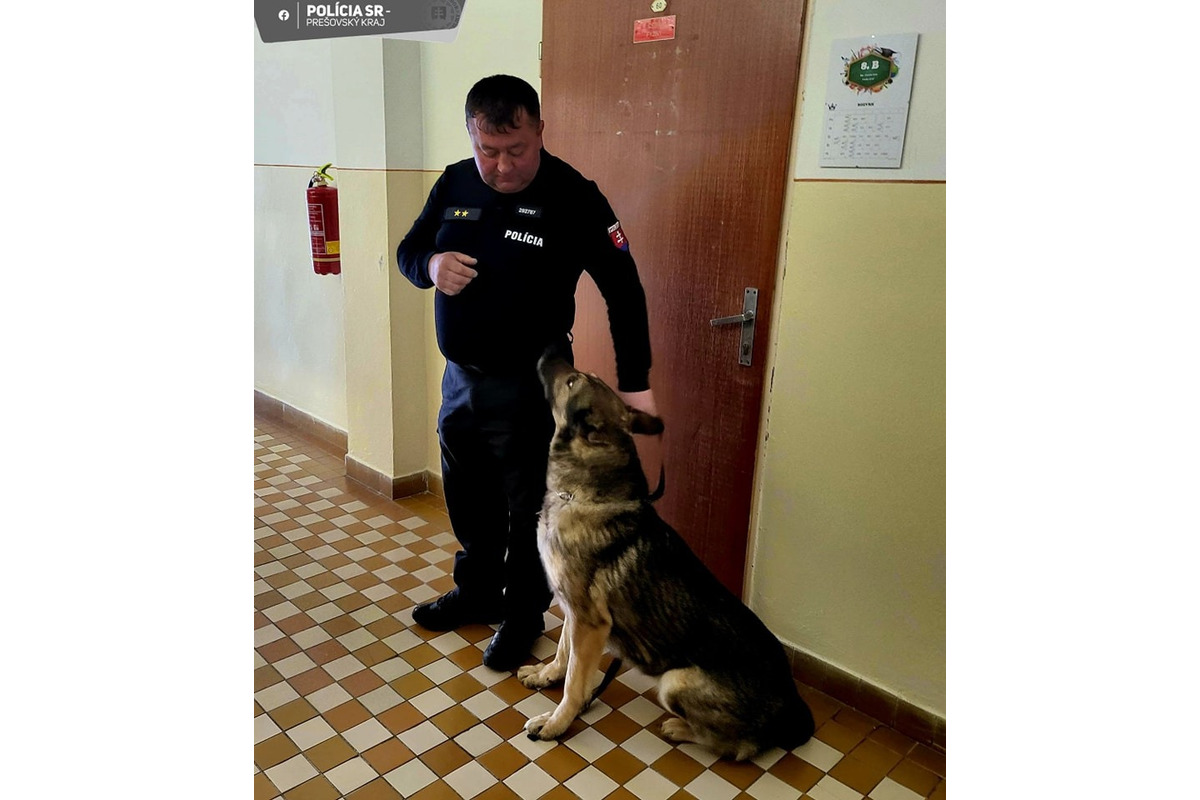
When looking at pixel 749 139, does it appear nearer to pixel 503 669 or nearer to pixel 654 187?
pixel 654 187

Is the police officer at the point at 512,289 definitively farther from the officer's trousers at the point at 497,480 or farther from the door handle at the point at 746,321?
the door handle at the point at 746,321

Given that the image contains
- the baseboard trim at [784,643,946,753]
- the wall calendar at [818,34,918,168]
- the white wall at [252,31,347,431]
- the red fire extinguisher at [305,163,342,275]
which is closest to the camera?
the wall calendar at [818,34,918,168]

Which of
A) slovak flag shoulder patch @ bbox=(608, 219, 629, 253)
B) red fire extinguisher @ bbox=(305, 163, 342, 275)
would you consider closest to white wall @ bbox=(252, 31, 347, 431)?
red fire extinguisher @ bbox=(305, 163, 342, 275)

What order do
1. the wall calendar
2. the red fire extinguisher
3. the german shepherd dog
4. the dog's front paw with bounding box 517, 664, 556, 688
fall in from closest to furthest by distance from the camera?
1. the wall calendar
2. the german shepherd dog
3. the dog's front paw with bounding box 517, 664, 556, 688
4. the red fire extinguisher

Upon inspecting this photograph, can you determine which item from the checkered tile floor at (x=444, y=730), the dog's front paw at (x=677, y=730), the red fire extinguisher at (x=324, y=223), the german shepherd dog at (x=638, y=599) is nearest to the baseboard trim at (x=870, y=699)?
the checkered tile floor at (x=444, y=730)

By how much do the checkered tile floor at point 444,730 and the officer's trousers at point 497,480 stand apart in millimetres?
166

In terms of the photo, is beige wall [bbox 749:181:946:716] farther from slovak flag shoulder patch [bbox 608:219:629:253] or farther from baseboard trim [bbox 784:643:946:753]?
slovak flag shoulder patch [bbox 608:219:629:253]

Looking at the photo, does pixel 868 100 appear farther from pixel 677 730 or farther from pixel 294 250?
pixel 294 250

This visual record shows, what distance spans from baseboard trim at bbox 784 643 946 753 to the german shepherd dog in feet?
0.71

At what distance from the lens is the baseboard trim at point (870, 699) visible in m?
1.85

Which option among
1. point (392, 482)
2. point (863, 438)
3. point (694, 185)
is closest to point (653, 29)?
point (694, 185)

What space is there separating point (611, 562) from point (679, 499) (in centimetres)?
37

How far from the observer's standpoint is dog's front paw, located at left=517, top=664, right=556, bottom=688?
201 cm
